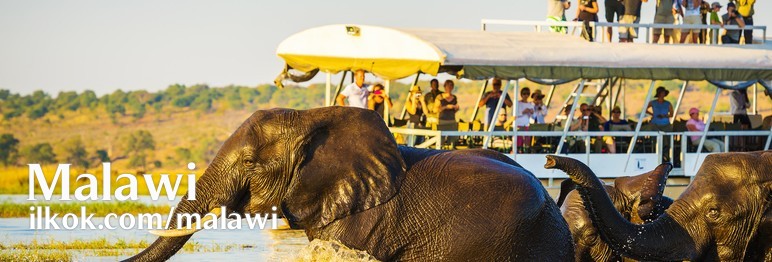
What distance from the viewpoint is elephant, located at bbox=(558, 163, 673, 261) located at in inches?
562

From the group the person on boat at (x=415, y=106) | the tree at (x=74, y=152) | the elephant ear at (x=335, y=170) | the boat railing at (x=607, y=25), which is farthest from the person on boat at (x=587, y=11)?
the tree at (x=74, y=152)

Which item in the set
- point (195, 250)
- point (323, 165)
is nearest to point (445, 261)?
point (323, 165)

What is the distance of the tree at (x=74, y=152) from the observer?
208ft

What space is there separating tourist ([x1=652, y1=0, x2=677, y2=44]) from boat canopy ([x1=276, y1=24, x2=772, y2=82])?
1150mm

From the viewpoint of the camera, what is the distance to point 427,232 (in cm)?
1046

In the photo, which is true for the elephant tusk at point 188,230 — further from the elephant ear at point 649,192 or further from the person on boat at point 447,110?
Result: the person on boat at point 447,110

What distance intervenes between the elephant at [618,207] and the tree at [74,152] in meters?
48.6

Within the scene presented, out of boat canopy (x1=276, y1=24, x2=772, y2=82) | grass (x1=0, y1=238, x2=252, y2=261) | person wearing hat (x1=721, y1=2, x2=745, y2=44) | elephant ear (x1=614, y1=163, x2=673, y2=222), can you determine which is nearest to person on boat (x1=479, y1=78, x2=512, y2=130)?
boat canopy (x1=276, y1=24, x2=772, y2=82)

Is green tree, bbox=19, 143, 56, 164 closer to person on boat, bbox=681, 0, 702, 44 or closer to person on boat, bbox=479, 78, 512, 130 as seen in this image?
person on boat, bbox=681, 0, 702, 44

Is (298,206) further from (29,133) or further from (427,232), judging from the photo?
(29,133)

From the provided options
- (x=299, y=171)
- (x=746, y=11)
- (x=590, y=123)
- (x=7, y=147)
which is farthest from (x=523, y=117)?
(x=7, y=147)

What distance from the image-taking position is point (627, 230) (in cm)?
1202

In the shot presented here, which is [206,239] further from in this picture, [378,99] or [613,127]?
[613,127]

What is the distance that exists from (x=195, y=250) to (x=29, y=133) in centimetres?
4992
